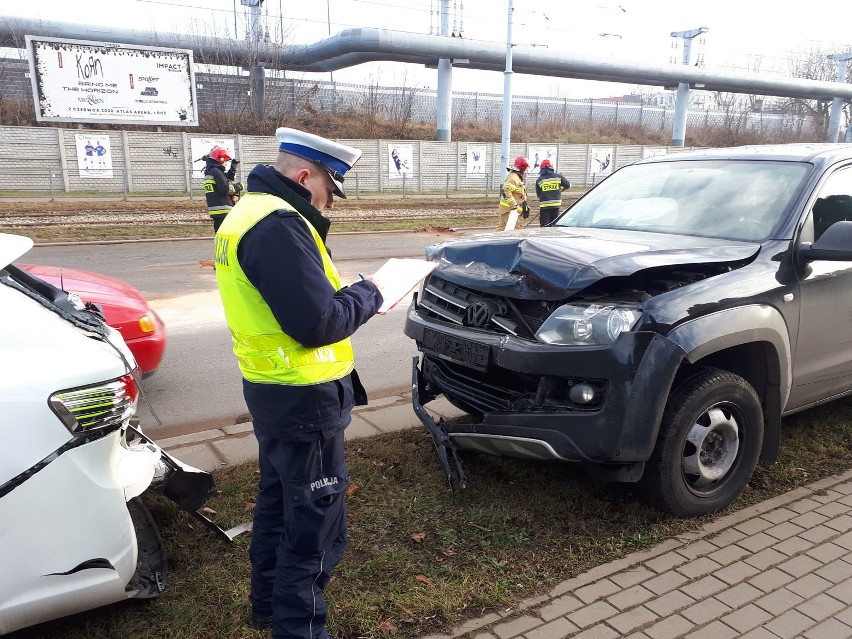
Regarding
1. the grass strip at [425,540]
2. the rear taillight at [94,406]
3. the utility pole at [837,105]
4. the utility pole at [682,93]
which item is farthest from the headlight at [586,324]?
the utility pole at [837,105]

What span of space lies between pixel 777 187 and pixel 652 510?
2120mm

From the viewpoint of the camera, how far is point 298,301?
7.47 ft

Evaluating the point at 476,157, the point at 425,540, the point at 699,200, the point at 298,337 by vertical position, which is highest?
the point at 699,200

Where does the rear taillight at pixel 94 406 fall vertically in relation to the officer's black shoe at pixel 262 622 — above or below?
above

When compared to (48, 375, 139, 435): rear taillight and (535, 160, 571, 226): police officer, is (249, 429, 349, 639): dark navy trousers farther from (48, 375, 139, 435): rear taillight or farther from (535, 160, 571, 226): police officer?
(535, 160, 571, 226): police officer

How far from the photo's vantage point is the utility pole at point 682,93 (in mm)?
42344

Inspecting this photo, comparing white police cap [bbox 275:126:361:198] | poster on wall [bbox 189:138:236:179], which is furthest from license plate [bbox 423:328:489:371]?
poster on wall [bbox 189:138:236:179]

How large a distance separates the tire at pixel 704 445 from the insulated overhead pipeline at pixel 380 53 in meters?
31.0

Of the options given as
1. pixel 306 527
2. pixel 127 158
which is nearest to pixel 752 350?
pixel 306 527

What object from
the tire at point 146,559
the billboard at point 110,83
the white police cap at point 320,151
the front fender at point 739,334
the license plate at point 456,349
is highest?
the billboard at point 110,83

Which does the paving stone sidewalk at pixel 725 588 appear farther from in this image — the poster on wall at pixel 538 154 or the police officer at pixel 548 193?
the poster on wall at pixel 538 154

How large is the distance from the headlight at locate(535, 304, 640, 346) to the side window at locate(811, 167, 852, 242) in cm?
165

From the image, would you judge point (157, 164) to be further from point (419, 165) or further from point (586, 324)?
point (586, 324)

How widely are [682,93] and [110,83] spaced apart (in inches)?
1273
